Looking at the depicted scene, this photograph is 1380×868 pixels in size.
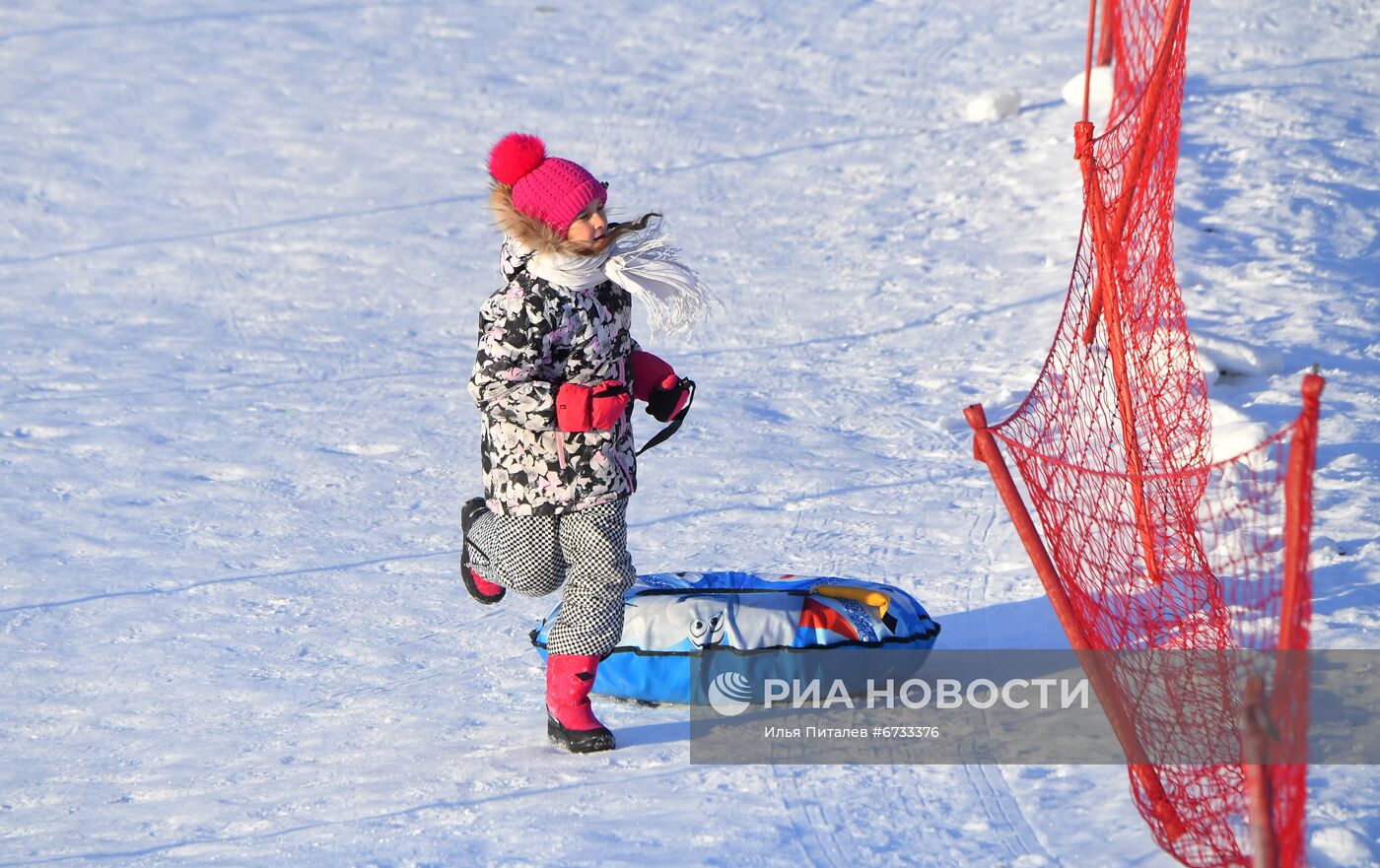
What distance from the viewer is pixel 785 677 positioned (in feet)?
13.4

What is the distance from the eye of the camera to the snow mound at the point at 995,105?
8.95 m

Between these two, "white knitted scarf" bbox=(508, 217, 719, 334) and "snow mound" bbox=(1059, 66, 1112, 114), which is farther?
"snow mound" bbox=(1059, 66, 1112, 114)

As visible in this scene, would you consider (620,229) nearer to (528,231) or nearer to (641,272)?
(641,272)

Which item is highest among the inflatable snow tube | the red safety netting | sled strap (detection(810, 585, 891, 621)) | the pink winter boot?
the red safety netting

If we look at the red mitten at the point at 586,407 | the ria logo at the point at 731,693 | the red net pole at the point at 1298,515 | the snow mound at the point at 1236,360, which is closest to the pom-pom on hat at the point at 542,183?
the red mitten at the point at 586,407

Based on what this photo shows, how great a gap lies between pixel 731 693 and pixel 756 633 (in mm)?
180

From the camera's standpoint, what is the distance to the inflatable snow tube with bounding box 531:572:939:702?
408 cm

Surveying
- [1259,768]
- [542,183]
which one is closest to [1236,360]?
[542,183]

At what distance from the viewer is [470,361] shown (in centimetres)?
667

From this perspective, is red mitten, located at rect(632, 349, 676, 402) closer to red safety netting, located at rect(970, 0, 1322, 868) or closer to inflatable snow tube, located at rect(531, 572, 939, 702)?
inflatable snow tube, located at rect(531, 572, 939, 702)

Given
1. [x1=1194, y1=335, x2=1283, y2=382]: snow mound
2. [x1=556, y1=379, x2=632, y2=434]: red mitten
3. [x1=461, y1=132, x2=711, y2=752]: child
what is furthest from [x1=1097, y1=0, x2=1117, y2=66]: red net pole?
[x1=556, y1=379, x2=632, y2=434]: red mitten

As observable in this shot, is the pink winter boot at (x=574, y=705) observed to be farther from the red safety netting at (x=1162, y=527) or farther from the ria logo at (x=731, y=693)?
the red safety netting at (x=1162, y=527)

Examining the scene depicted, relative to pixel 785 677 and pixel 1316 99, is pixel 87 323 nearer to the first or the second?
pixel 785 677

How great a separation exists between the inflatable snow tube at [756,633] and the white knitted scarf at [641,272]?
870 millimetres
